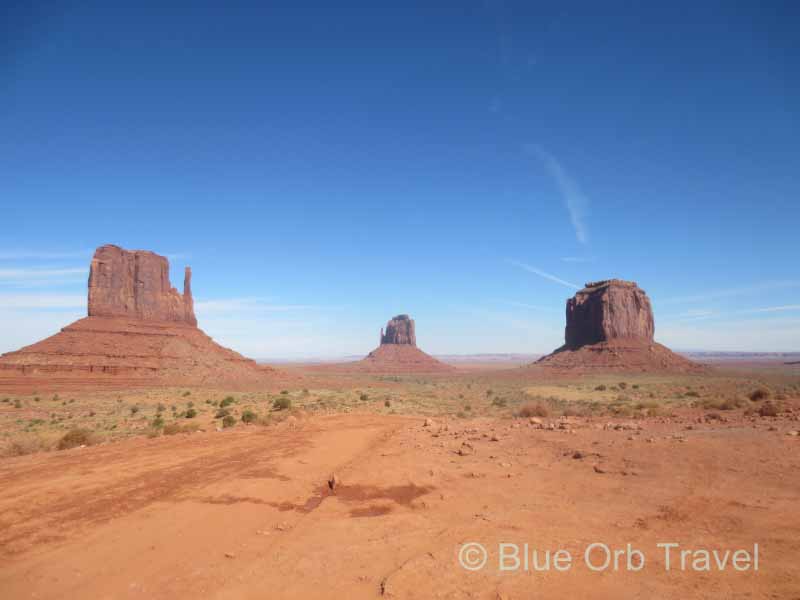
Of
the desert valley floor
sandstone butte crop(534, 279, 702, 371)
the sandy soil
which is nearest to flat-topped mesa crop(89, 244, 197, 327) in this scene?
the desert valley floor

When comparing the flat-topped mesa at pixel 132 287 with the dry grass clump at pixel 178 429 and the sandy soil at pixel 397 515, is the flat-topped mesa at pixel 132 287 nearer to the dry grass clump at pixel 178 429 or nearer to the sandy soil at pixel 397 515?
the dry grass clump at pixel 178 429

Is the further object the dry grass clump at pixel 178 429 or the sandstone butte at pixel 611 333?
the sandstone butte at pixel 611 333

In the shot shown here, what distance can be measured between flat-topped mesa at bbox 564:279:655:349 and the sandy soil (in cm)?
9661

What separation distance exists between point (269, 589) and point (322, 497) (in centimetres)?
377

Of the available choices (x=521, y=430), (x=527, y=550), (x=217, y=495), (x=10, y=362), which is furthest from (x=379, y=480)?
(x=10, y=362)

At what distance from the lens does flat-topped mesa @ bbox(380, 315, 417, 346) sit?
573 feet

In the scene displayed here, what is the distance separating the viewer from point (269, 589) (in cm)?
536

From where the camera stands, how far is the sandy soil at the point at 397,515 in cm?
541

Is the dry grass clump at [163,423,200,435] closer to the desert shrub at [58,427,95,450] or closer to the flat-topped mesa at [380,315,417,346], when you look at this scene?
the desert shrub at [58,427,95,450]

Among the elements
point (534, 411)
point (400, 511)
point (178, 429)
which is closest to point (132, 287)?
point (178, 429)

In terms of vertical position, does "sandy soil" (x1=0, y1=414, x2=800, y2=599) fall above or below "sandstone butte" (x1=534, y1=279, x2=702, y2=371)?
below

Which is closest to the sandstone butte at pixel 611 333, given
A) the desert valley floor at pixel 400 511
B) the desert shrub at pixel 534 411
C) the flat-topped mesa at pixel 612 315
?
the flat-topped mesa at pixel 612 315

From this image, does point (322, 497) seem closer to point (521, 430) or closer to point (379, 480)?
point (379, 480)

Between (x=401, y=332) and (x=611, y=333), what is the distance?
88.5 meters
